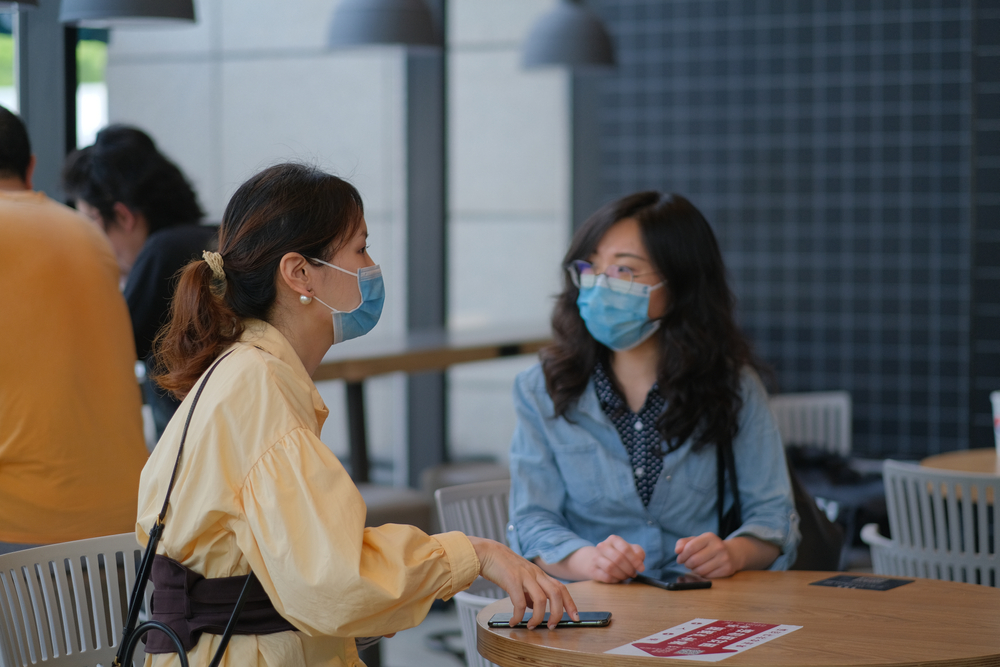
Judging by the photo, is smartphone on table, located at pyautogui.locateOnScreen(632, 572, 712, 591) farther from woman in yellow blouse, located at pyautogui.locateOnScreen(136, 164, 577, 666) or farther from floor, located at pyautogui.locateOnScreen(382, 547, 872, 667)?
floor, located at pyautogui.locateOnScreen(382, 547, 872, 667)

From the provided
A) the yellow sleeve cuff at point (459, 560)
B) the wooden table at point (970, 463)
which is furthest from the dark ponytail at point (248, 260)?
the wooden table at point (970, 463)

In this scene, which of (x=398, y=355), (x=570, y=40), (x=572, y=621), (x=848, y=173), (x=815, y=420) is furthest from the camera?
(x=848, y=173)

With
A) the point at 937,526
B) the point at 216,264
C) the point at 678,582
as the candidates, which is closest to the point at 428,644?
the point at 937,526

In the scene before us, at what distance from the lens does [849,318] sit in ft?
16.1

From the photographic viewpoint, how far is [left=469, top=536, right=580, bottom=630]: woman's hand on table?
146 cm

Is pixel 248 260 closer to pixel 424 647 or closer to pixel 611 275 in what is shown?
pixel 611 275

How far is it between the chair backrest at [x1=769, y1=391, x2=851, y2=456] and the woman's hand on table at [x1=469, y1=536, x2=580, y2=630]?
9.06 ft

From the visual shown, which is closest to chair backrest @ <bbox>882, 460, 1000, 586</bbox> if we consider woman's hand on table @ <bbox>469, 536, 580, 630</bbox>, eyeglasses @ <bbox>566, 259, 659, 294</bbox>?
eyeglasses @ <bbox>566, 259, 659, 294</bbox>

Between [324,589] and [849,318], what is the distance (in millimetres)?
4054

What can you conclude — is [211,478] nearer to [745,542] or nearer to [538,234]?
[745,542]

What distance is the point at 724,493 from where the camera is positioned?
84.7 inches

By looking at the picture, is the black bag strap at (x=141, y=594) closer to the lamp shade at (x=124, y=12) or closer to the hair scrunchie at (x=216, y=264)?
the hair scrunchie at (x=216, y=264)

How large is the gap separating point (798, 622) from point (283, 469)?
0.79 meters

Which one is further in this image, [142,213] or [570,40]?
[570,40]
